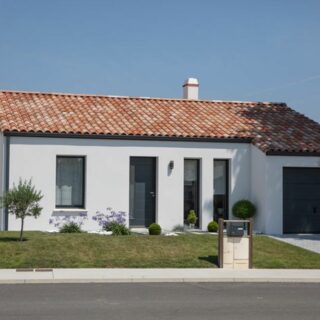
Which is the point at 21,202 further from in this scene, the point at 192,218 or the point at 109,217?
the point at 192,218

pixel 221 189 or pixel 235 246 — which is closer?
pixel 235 246

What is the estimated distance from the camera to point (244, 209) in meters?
24.5

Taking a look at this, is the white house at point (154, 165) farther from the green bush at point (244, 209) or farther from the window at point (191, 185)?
the green bush at point (244, 209)

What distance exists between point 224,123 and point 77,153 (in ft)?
19.7

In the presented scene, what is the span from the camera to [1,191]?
906 inches

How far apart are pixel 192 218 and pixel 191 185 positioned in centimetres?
130

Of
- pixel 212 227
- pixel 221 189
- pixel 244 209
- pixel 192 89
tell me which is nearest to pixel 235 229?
pixel 212 227

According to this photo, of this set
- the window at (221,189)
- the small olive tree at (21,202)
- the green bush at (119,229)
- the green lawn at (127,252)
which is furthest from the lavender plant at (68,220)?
the window at (221,189)

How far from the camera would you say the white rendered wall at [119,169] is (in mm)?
23328

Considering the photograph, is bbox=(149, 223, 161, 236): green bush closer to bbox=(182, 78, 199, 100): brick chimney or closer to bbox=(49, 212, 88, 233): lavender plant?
bbox=(49, 212, 88, 233): lavender plant
